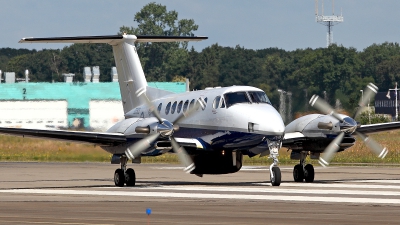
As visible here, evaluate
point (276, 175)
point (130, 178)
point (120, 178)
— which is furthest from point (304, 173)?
point (120, 178)

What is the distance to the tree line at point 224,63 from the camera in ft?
262

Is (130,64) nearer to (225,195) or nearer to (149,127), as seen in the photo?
(149,127)

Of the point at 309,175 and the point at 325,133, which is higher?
the point at 325,133

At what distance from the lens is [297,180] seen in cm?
2756

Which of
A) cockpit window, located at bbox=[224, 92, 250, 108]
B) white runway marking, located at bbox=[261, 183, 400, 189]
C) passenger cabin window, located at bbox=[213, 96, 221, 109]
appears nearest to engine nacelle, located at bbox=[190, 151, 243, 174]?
white runway marking, located at bbox=[261, 183, 400, 189]

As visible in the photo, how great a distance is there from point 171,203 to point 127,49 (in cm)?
1208

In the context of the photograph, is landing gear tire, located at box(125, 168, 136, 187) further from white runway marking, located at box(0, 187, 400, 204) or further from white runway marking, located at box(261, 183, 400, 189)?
white runway marking, located at box(261, 183, 400, 189)

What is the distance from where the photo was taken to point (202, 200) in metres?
20.2

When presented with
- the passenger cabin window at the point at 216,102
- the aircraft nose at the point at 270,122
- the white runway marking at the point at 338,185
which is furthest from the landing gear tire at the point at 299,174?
the passenger cabin window at the point at 216,102

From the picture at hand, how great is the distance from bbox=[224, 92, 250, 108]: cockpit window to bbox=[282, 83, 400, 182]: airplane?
2.15 meters

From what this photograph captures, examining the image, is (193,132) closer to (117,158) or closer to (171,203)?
(117,158)

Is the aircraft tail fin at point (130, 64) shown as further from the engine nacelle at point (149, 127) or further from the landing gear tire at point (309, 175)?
the landing gear tire at point (309, 175)

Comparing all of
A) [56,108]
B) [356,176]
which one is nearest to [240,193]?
[356,176]

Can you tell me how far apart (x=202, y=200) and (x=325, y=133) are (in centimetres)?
754
